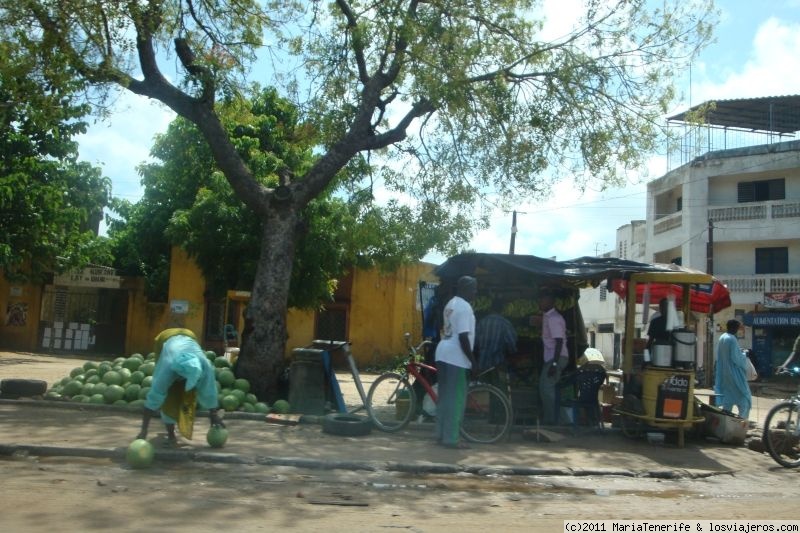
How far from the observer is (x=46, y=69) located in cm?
1086

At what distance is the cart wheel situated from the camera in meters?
9.57

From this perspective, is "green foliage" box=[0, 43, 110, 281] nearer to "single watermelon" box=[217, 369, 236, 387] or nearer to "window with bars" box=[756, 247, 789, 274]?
"single watermelon" box=[217, 369, 236, 387]

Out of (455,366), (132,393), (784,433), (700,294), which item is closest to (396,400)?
(455,366)

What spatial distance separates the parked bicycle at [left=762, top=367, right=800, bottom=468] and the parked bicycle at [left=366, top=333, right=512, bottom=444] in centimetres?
Result: 296

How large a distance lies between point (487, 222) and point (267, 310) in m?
5.05

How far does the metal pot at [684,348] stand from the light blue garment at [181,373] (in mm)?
5688

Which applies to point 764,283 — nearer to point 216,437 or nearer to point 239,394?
point 239,394

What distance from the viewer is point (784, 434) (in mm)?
8562

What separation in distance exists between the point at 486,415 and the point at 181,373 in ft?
12.7

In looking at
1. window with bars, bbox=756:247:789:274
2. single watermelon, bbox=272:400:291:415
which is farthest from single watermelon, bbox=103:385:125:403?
window with bars, bbox=756:247:789:274

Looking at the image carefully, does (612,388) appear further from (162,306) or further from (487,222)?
(162,306)

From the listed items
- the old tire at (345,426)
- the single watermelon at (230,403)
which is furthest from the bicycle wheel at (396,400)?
the single watermelon at (230,403)

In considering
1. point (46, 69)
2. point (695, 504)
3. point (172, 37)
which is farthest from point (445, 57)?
point (695, 504)

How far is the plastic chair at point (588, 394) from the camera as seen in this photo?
988 centimetres
